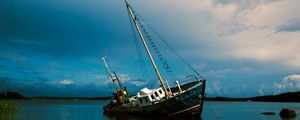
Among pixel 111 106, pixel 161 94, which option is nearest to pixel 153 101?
pixel 161 94

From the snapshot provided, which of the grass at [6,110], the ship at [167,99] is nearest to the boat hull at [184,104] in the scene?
the ship at [167,99]

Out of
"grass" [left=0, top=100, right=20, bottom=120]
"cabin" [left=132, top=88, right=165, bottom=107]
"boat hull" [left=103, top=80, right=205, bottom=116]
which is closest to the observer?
"grass" [left=0, top=100, right=20, bottom=120]

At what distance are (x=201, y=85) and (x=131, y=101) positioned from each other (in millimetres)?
15811

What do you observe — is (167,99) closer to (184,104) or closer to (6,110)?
(184,104)

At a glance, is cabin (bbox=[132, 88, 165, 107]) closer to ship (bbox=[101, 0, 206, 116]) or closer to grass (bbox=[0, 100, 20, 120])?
ship (bbox=[101, 0, 206, 116])

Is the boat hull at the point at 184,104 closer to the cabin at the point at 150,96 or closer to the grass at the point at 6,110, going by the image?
the cabin at the point at 150,96

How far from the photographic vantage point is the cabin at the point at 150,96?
165ft

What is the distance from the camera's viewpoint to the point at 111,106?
6788cm

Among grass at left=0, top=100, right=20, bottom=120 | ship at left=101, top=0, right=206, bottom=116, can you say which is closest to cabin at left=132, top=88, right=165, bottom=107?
ship at left=101, top=0, right=206, bottom=116

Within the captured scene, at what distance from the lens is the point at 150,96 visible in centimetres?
5041

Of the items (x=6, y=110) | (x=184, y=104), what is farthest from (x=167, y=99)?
(x=6, y=110)

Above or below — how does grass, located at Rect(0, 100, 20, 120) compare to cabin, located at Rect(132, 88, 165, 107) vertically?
below

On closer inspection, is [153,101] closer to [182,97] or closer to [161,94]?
[161,94]

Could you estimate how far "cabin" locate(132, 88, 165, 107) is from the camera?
50269 millimetres
